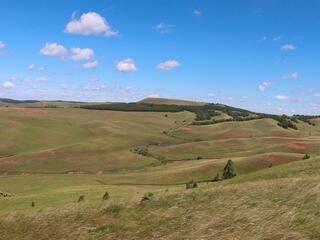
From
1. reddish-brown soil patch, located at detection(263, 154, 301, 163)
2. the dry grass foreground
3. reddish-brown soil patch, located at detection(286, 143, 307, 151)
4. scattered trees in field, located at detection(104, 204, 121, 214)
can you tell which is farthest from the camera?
reddish-brown soil patch, located at detection(286, 143, 307, 151)

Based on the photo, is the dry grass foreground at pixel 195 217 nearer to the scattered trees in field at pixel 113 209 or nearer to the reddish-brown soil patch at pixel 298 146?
the scattered trees in field at pixel 113 209

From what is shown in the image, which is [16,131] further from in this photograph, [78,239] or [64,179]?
[78,239]

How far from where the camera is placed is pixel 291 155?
346 feet

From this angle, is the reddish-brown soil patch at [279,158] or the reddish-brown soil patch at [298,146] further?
the reddish-brown soil patch at [298,146]

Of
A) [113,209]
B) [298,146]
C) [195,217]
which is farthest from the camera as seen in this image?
[298,146]

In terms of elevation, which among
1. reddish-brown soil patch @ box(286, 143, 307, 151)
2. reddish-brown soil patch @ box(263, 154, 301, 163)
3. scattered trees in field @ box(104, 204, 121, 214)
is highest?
scattered trees in field @ box(104, 204, 121, 214)

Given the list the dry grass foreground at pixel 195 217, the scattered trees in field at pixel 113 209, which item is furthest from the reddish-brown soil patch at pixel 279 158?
the scattered trees in field at pixel 113 209

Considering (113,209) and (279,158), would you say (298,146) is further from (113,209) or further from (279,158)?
(113,209)

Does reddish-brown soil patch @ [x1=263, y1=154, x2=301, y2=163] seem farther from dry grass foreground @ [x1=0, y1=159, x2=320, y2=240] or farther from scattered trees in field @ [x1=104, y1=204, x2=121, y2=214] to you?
scattered trees in field @ [x1=104, y1=204, x2=121, y2=214]

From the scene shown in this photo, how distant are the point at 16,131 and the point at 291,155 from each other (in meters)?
109

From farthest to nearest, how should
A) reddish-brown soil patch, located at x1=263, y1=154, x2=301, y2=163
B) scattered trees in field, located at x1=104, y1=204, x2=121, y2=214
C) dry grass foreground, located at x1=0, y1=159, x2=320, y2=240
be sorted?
reddish-brown soil patch, located at x1=263, y1=154, x2=301, y2=163, scattered trees in field, located at x1=104, y1=204, x2=121, y2=214, dry grass foreground, located at x1=0, y1=159, x2=320, y2=240

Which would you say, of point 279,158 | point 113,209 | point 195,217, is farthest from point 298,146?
point 195,217

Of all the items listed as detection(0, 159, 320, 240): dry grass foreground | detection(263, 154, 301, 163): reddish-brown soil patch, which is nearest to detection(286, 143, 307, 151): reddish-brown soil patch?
detection(263, 154, 301, 163): reddish-brown soil patch

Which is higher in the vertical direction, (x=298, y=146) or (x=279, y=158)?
(x=298, y=146)
